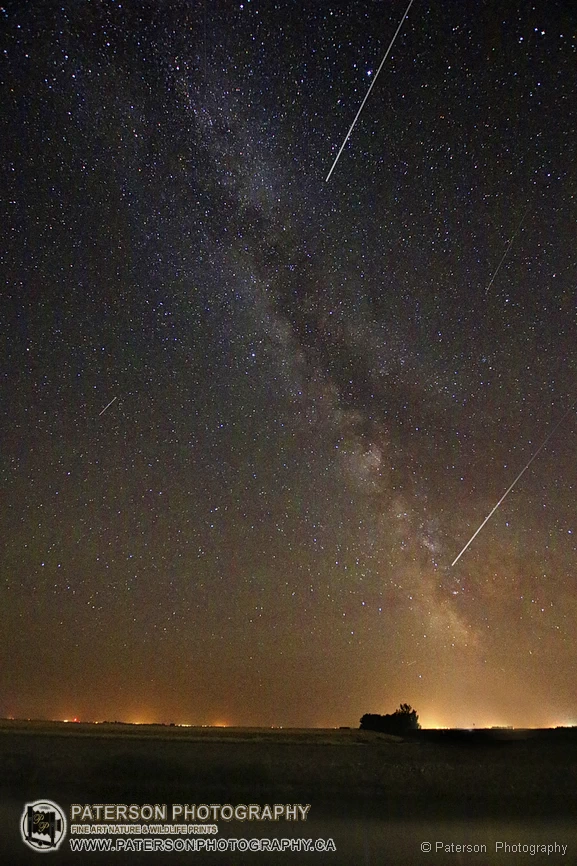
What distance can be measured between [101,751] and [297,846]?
813 centimetres

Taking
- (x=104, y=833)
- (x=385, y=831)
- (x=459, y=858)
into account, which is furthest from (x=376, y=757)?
(x=104, y=833)

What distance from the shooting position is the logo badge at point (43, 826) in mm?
10336

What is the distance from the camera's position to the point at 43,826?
35.8 ft

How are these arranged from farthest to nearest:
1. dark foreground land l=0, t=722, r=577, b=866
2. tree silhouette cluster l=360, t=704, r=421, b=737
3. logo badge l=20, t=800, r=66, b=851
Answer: tree silhouette cluster l=360, t=704, r=421, b=737
dark foreground land l=0, t=722, r=577, b=866
logo badge l=20, t=800, r=66, b=851

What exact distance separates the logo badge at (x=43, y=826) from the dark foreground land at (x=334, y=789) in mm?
216

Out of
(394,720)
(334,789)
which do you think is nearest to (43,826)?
(334,789)

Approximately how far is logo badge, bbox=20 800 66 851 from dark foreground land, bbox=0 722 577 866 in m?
0.22

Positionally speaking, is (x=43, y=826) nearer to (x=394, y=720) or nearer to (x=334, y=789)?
(x=334, y=789)

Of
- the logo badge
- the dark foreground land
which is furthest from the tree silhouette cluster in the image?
the logo badge

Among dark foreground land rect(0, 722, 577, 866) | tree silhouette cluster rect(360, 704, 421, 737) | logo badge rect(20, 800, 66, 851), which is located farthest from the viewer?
tree silhouette cluster rect(360, 704, 421, 737)

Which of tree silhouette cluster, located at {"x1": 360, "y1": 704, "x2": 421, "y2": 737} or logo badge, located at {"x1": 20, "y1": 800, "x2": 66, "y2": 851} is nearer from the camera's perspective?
logo badge, located at {"x1": 20, "y1": 800, "x2": 66, "y2": 851}

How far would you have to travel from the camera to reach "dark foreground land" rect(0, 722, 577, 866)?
35.8ft

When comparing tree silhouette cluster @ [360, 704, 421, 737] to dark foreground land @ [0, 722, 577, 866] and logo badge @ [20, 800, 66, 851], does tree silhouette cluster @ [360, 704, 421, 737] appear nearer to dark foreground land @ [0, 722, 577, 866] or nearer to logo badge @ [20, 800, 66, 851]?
dark foreground land @ [0, 722, 577, 866]

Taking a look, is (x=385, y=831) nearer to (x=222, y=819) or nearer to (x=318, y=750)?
(x=222, y=819)
